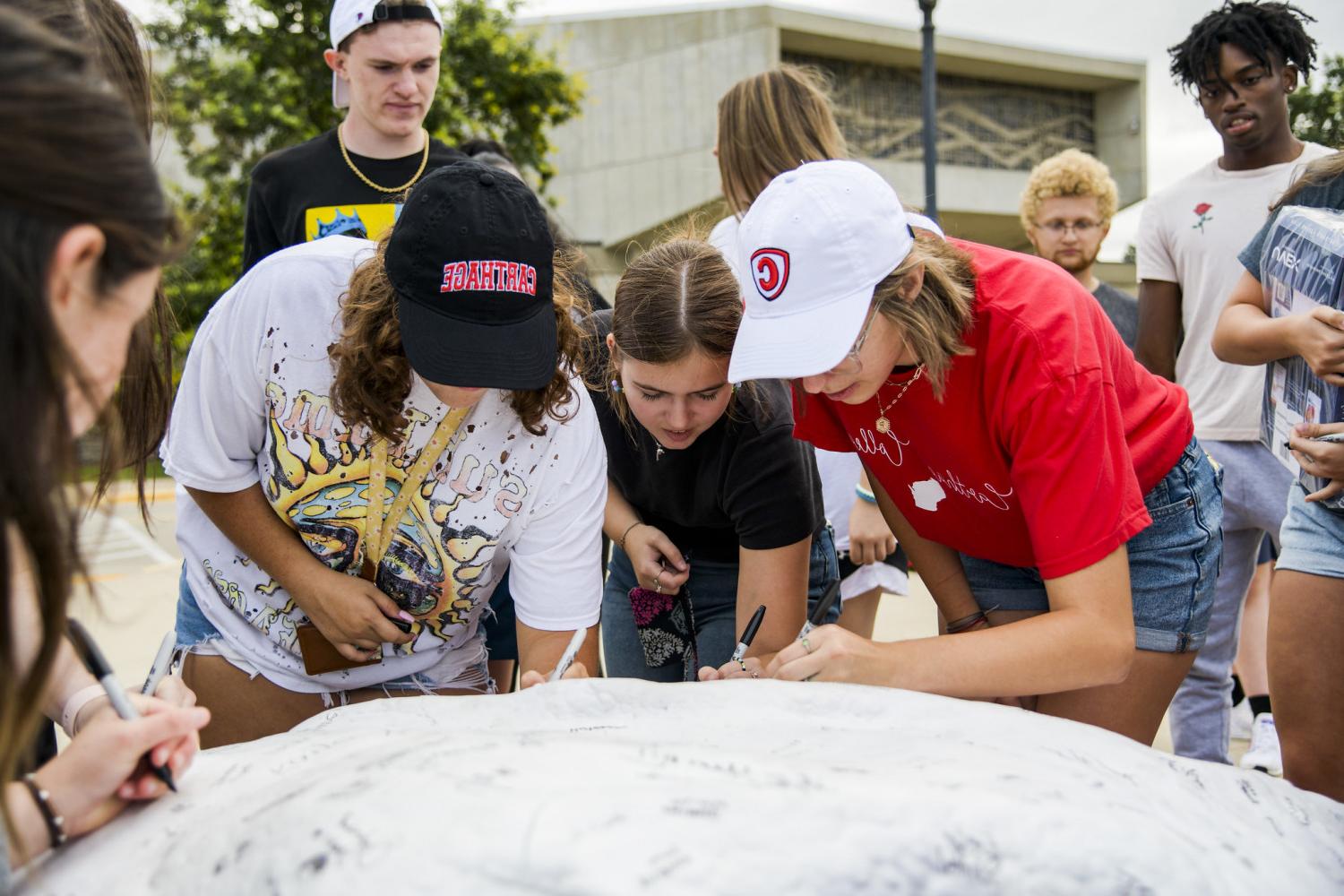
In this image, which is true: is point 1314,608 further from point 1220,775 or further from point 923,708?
point 923,708

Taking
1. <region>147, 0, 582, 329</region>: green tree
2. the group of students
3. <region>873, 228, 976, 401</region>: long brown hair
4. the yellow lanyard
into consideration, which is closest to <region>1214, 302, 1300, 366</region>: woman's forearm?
the group of students

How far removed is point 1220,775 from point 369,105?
103 inches

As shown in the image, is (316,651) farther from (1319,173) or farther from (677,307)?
(1319,173)

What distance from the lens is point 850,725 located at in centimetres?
140

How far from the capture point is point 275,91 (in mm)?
12211

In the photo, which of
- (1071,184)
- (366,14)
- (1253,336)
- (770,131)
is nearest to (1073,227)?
(1071,184)

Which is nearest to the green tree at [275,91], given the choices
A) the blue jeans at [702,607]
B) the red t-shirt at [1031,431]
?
the blue jeans at [702,607]

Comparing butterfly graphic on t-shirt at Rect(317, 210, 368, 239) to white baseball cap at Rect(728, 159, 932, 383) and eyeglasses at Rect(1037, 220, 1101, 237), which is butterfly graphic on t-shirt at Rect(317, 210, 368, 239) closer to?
white baseball cap at Rect(728, 159, 932, 383)

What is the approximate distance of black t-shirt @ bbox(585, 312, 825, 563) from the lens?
7.45ft

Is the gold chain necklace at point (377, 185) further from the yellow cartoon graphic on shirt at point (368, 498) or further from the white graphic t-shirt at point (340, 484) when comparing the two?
the yellow cartoon graphic on shirt at point (368, 498)

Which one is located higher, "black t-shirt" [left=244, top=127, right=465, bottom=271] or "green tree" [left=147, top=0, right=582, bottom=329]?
"green tree" [left=147, top=0, right=582, bottom=329]

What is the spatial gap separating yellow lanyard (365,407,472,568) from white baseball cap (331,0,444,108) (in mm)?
1611

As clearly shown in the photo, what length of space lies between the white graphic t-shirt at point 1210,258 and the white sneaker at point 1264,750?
85cm

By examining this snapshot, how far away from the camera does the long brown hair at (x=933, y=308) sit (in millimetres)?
1688
